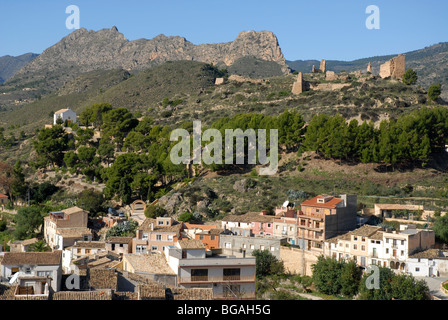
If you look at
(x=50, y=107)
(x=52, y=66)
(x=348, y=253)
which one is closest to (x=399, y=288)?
(x=348, y=253)

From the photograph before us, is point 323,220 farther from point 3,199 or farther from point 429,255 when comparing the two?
point 3,199

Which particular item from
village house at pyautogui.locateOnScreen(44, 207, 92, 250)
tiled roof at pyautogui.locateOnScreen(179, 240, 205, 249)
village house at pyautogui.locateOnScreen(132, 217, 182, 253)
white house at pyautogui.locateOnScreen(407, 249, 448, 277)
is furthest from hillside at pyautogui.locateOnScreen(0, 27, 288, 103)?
tiled roof at pyautogui.locateOnScreen(179, 240, 205, 249)

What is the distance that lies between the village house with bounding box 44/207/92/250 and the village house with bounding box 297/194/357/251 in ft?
40.7

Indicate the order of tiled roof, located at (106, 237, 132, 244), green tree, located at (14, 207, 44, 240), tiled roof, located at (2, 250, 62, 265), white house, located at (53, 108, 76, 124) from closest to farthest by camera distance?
tiled roof, located at (2, 250, 62, 265), tiled roof, located at (106, 237, 132, 244), green tree, located at (14, 207, 44, 240), white house, located at (53, 108, 76, 124)

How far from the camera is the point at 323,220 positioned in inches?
1195

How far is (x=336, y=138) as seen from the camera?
42.1m

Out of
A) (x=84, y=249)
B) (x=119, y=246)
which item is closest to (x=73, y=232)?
(x=84, y=249)

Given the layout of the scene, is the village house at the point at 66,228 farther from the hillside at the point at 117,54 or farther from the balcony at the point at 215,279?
the hillside at the point at 117,54

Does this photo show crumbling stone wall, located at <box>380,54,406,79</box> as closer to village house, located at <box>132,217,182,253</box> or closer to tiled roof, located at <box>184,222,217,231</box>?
tiled roof, located at <box>184,222,217,231</box>

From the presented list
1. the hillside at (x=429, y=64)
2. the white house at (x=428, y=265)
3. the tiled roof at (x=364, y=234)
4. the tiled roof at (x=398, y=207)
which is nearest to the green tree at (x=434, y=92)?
the tiled roof at (x=398, y=207)

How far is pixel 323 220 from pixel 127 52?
384 feet

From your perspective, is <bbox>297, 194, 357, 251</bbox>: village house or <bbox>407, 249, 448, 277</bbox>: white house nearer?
<bbox>407, 249, 448, 277</bbox>: white house

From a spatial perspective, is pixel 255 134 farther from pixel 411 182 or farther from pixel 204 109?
pixel 204 109

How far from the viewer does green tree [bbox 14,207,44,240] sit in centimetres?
3834
